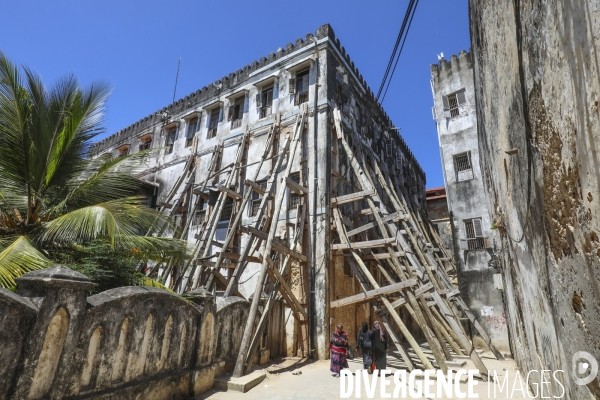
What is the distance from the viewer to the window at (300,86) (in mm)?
13234

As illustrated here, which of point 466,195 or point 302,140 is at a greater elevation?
point 302,140

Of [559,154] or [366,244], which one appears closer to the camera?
[559,154]

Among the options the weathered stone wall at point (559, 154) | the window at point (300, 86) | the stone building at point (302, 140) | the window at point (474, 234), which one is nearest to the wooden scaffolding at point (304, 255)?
the stone building at point (302, 140)

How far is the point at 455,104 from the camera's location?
16.4m

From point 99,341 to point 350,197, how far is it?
25.8 ft

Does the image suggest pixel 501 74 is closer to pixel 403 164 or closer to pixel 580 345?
pixel 580 345

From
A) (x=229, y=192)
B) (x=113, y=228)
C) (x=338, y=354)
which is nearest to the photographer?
(x=113, y=228)

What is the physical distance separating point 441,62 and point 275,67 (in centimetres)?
895

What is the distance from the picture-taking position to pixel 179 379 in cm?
528

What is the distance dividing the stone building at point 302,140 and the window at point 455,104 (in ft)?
10.8

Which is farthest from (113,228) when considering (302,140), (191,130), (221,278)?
(191,130)

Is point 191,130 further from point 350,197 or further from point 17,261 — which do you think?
point 17,261

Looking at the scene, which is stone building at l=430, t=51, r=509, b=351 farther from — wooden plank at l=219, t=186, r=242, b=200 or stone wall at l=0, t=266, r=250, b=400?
stone wall at l=0, t=266, r=250, b=400

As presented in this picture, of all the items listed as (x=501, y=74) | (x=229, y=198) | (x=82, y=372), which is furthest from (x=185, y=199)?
(x=501, y=74)
